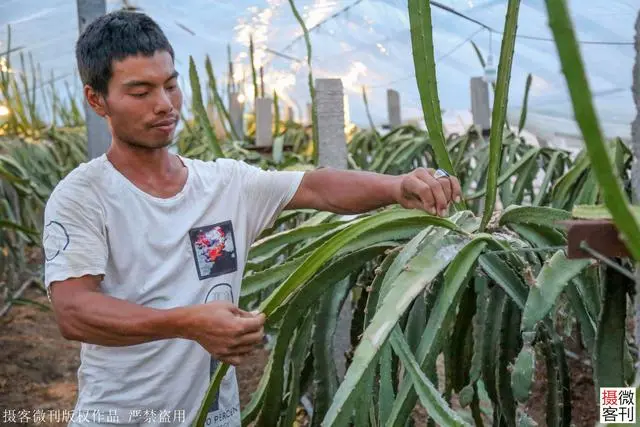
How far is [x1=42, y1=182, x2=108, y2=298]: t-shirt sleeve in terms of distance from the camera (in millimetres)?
955

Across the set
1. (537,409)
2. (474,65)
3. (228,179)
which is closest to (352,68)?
(474,65)

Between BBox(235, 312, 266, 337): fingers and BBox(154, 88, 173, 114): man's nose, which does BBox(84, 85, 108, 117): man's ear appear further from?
BBox(235, 312, 266, 337): fingers

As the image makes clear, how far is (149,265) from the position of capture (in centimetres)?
105

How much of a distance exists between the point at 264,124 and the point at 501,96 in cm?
190

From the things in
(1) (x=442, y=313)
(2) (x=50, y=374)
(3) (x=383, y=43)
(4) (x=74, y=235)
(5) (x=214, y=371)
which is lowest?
(2) (x=50, y=374)

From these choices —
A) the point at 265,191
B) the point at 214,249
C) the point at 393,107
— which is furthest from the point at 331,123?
the point at 393,107

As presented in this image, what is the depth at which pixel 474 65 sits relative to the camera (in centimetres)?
454

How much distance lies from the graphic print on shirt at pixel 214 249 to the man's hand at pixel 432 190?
302 millimetres

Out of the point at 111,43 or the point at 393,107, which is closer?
the point at 111,43

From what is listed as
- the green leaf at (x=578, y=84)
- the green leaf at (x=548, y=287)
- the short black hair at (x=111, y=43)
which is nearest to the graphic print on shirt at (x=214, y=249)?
the short black hair at (x=111, y=43)

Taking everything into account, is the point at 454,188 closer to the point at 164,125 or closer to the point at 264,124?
the point at 164,125

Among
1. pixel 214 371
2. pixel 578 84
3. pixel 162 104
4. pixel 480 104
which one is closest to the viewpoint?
pixel 578 84

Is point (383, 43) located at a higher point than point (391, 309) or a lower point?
higher

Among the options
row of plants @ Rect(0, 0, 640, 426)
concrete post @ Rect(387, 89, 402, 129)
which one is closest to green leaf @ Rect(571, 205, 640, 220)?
row of plants @ Rect(0, 0, 640, 426)
